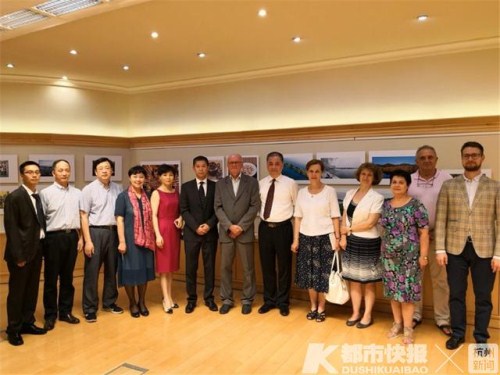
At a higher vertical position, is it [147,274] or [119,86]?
[119,86]

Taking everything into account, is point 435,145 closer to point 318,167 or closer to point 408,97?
point 408,97

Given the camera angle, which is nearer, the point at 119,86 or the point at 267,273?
the point at 267,273

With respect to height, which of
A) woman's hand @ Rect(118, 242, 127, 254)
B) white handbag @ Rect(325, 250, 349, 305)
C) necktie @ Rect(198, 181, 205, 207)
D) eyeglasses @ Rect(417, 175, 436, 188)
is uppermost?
eyeglasses @ Rect(417, 175, 436, 188)

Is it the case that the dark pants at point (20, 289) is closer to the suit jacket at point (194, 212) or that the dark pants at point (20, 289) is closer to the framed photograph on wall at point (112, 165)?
the suit jacket at point (194, 212)

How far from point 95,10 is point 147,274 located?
2.66m

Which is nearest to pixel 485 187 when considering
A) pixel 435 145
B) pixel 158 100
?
pixel 435 145

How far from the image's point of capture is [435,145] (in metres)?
4.50

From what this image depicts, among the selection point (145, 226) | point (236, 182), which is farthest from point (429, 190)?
point (145, 226)

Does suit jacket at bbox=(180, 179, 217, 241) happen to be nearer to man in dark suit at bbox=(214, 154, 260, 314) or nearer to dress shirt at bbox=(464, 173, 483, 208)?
man in dark suit at bbox=(214, 154, 260, 314)

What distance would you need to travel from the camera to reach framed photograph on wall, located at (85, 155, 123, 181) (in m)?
6.13

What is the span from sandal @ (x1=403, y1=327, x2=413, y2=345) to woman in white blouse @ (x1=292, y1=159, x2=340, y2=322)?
82cm

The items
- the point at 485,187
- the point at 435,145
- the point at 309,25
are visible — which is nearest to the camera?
the point at 485,187

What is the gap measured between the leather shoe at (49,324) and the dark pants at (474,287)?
3.83m

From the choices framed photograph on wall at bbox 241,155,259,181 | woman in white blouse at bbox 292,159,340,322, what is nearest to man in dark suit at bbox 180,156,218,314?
woman in white blouse at bbox 292,159,340,322
